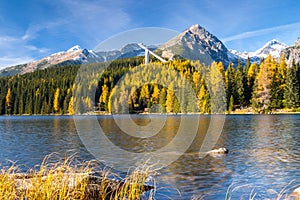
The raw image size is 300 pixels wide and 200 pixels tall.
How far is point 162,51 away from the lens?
19250cm

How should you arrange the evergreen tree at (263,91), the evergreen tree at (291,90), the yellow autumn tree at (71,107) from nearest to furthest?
the evergreen tree at (291,90)
the evergreen tree at (263,91)
the yellow autumn tree at (71,107)

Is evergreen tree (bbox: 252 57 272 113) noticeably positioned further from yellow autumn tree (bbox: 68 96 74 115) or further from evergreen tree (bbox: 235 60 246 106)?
yellow autumn tree (bbox: 68 96 74 115)

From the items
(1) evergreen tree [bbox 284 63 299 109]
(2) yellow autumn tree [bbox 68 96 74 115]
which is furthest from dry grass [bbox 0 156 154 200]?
(2) yellow autumn tree [bbox 68 96 74 115]

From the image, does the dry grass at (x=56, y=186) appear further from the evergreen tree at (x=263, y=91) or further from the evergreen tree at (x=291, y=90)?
the evergreen tree at (x=263, y=91)

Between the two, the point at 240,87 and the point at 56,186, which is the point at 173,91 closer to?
the point at 240,87

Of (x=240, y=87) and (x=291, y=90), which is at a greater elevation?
(x=240, y=87)

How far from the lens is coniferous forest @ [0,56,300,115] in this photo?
86.4 meters

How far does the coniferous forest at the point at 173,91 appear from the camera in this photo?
284ft

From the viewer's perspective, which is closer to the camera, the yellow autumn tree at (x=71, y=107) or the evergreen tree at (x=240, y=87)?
the evergreen tree at (x=240, y=87)

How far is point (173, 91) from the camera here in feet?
339

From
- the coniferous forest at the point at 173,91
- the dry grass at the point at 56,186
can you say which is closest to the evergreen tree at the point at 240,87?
the coniferous forest at the point at 173,91

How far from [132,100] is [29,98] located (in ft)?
237

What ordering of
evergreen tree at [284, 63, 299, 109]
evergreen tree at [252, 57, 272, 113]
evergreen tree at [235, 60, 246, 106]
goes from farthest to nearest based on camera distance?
evergreen tree at [235, 60, 246, 106], evergreen tree at [252, 57, 272, 113], evergreen tree at [284, 63, 299, 109]

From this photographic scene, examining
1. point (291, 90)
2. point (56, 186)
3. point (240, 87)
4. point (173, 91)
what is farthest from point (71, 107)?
point (56, 186)
